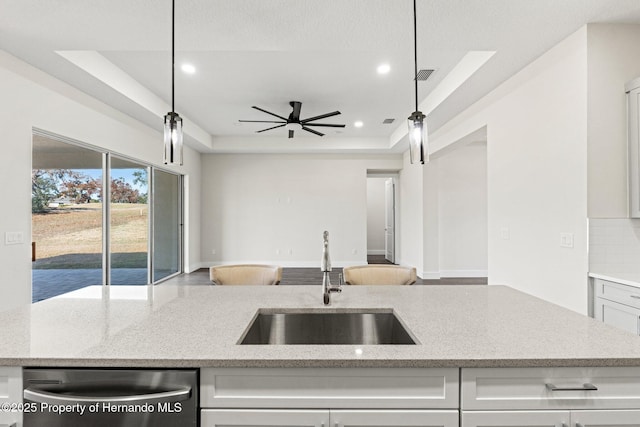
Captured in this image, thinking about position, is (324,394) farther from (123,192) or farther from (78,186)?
(123,192)

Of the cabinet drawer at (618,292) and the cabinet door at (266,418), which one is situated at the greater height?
the cabinet drawer at (618,292)

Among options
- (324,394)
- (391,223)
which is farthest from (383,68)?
(391,223)

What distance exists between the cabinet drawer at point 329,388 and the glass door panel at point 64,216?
10.7ft

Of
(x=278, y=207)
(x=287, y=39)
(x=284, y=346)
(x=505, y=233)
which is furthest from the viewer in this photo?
(x=278, y=207)

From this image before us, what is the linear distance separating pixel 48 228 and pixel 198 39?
248cm

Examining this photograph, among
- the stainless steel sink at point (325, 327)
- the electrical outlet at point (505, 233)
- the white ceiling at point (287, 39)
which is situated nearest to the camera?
the stainless steel sink at point (325, 327)

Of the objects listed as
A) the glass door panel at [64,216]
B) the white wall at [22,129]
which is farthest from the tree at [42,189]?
the white wall at [22,129]

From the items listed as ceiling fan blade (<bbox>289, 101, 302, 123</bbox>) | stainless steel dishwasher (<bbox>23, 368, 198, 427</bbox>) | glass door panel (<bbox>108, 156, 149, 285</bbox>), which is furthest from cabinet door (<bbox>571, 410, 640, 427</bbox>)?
glass door panel (<bbox>108, 156, 149, 285</bbox>)

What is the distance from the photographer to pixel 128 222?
4750 mm

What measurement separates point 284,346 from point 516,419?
700mm

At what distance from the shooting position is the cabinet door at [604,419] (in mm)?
931

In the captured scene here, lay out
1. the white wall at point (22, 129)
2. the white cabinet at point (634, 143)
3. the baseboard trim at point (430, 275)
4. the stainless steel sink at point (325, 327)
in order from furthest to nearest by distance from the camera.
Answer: the baseboard trim at point (430, 275) → the white wall at point (22, 129) → the white cabinet at point (634, 143) → the stainless steel sink at point (325, 327)

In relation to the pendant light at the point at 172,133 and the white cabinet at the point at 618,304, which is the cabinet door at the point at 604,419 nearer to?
the white cabinet at the point at 618,304

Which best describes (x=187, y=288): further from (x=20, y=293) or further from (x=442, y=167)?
(x=442, y=167)
